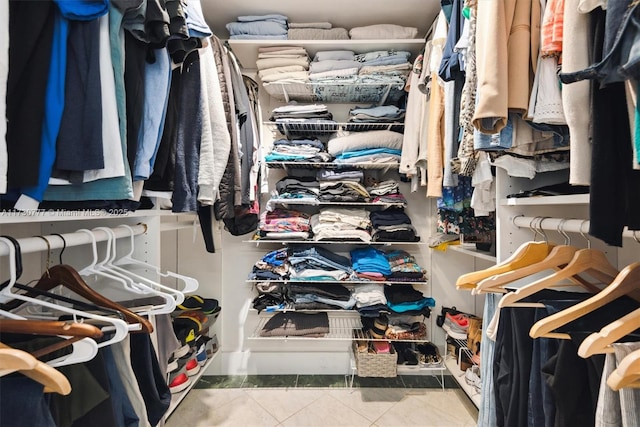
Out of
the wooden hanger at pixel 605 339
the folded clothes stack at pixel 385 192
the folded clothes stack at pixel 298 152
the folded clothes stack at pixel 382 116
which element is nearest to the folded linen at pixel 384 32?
the folded clothes stack at pixel 382 116

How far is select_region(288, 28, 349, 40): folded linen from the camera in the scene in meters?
1.64

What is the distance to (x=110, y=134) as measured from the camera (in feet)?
2.20

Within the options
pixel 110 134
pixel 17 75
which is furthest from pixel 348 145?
pixel 17 75

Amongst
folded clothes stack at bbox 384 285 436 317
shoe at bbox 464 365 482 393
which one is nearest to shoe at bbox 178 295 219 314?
folded clothes stack at bbox 384 285 436 317

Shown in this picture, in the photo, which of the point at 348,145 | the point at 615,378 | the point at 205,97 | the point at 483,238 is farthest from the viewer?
the point at 348,145

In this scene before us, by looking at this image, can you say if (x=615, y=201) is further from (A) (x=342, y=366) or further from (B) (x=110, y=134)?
(A) (x=342, y=366)

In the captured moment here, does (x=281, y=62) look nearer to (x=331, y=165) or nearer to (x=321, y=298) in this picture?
(x=331, y=165)

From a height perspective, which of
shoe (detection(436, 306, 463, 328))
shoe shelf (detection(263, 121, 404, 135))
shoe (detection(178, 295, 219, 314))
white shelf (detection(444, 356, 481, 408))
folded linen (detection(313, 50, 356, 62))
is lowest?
white shelf (detection(444, 356, 481, 408))

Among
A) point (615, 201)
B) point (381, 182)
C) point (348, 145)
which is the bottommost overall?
point (615, 201)

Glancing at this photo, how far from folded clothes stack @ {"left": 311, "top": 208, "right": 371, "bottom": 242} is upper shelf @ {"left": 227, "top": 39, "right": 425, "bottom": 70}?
97cm

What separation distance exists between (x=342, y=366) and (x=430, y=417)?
0.59m

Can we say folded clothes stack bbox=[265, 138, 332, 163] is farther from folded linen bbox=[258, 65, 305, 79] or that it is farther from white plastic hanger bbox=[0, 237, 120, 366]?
white plastic hanger bbox=[0, 237, 120, 366]

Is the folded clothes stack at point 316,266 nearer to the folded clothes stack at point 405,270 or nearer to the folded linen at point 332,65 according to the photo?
the folded clothes stack at point 405,270

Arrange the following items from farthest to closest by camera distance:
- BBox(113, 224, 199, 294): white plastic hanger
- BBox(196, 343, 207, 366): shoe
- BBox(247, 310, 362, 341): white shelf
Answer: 1. BBox(247, 310, 362, 341): white shelf
2. BBox(196, 343, 207, 366): shoe
3. BBox(113, 224, 199, 294): white plastic hanger
